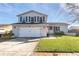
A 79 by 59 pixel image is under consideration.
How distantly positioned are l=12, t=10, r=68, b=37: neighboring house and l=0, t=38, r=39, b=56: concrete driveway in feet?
0.38

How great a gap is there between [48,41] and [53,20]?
34 centimetres

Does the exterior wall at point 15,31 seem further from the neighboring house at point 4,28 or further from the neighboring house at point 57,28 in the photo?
the neighboring house at point 57,28

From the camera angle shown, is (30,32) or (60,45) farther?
(30,32)

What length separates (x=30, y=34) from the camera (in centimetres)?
357

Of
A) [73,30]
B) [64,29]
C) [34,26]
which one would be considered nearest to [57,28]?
[64,29]

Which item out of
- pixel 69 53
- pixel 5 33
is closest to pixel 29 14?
pixel 5 33

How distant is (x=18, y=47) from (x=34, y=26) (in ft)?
1.39

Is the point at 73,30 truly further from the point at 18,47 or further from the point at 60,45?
the point at 18,47

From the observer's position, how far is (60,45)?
3.43 metres

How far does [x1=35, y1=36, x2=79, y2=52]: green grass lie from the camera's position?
11.2 ft

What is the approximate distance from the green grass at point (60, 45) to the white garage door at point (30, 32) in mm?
192

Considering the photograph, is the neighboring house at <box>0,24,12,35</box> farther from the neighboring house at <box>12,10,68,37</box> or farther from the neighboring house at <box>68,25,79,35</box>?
the neighboring house at <box>68,25,79,35</box>

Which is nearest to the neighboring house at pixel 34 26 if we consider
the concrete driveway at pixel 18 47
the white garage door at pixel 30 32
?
the white garage door at pixel 30 32

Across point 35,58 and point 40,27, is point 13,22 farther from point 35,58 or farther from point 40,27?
point 35,58
